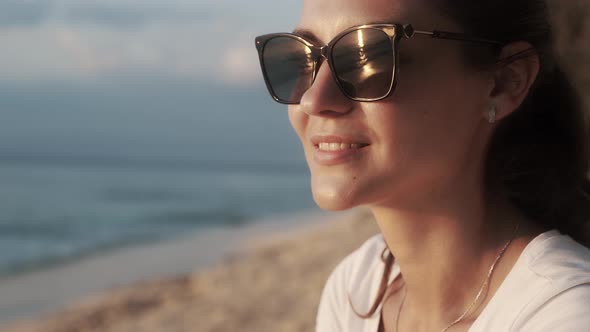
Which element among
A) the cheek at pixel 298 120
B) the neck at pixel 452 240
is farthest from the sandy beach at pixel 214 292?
the cheek at pixel 298 120

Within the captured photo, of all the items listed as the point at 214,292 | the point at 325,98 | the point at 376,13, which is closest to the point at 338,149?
the point at 325,98

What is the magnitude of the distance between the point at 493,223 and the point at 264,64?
84 cm

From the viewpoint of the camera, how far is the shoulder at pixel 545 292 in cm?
141

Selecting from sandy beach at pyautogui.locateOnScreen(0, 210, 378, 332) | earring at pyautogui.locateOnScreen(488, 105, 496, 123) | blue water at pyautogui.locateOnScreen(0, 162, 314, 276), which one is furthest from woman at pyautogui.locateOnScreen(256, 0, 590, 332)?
blue water at pyautogui.locateOnScreen(0, 162, 314, 276)

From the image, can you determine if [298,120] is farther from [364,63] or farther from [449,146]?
[449,146]

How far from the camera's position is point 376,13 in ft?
5.46

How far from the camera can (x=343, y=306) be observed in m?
2.13

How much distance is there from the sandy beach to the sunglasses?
4041mm

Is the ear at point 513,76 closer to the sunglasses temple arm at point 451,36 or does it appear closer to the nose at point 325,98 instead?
the sunglasses temple arm at point 451,36

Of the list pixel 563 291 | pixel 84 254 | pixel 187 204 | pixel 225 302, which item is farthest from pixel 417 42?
pixel 187 204

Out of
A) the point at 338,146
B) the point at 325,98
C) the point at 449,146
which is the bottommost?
the point at 449,146

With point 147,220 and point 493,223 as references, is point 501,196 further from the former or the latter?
point 147,220

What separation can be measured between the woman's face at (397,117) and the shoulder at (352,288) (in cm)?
42

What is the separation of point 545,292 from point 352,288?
0.74 metres
